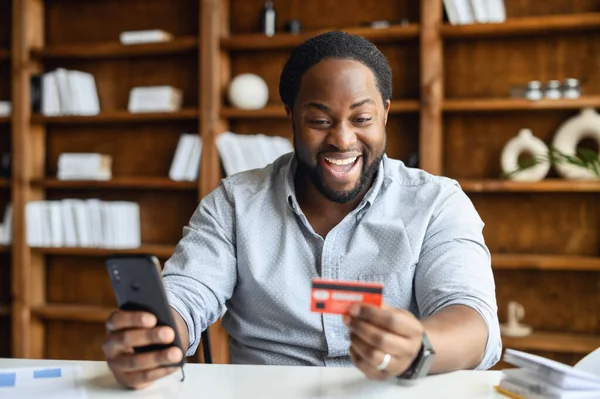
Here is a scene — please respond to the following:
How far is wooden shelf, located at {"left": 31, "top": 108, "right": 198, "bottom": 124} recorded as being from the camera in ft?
10.4

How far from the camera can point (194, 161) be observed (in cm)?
316

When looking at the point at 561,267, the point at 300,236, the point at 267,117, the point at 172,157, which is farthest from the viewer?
the point at 172,157

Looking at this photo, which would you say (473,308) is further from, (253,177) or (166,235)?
(166,235)

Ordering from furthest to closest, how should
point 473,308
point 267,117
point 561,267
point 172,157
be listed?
point 172,157, point 267,117, point 561,267, point 473,308

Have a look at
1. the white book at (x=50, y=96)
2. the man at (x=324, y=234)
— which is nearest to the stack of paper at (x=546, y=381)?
the man at (x=324, y=234)

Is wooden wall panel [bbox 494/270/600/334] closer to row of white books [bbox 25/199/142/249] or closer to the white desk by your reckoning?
row of white books [bbox 25/199/142/249]

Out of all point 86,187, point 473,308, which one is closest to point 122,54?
point 86,187

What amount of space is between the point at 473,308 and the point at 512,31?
2010 millimetres

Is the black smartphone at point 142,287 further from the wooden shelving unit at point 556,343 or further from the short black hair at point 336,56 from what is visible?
the wooden shelving unit at point 556,343

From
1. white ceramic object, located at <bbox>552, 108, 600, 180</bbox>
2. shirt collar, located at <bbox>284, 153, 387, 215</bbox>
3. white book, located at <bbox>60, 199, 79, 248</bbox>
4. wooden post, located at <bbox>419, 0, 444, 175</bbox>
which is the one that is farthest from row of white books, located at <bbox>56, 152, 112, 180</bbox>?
white ceramic object, located at <bbox>552, 108, 600, 180</bbox>

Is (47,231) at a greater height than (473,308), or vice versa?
(473,308)

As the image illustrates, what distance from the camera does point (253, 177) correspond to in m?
1.60

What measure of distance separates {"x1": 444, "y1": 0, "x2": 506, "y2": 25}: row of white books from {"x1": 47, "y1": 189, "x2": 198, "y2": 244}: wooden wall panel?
1.60 meters

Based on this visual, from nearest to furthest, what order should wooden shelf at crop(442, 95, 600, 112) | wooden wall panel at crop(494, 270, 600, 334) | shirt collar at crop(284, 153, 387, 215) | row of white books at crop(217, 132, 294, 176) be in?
shirt collar at crop(284, 153, 387, 215), wooden shelf at crop(442, 95, 600, 112), wooden wall panel at crop(494, 270, 600, 334), row of white books at crop(217, 132, 294, 176)
